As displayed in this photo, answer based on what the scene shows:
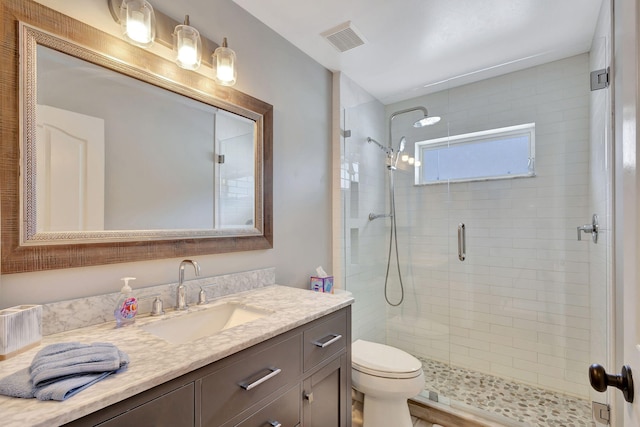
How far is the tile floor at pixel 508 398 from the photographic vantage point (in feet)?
6.17

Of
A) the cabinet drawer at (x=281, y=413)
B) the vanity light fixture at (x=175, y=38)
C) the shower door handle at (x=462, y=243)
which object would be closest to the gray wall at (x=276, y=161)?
the vanity light fixture at (x=175, y=38)

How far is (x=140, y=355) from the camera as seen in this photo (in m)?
0.82

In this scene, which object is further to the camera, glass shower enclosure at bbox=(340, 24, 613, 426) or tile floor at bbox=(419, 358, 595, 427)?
glass shower enclosure at bbox=(340, 24, 613, 426)

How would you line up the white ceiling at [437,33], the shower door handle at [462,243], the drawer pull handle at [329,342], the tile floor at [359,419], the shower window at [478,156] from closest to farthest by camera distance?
the drawer pull handle at [329,342], the white ceiling at [437,33], the tile floor at [359,419], the shower window at [478,156], the shower door handle at [462,243]

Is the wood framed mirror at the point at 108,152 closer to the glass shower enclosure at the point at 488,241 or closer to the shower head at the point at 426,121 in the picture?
the glass shower enclosure at the point at 488,241

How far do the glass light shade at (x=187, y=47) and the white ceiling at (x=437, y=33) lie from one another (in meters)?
0.49

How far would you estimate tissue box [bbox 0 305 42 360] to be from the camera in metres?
0.78

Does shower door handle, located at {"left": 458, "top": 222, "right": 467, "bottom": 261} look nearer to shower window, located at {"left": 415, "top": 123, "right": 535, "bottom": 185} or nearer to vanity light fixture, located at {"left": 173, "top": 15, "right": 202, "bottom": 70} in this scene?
shower window, located at {"left": 415, "top": 123, "right": 535, "bottom": 185}

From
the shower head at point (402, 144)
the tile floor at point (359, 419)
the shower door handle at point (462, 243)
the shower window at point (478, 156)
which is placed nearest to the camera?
the tile floor at point (359, 419)

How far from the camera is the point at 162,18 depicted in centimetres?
128

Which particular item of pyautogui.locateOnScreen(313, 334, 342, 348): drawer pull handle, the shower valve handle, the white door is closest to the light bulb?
the white door

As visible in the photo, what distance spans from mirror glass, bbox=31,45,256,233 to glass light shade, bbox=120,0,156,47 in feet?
0.50

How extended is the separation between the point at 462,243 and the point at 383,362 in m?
1.21

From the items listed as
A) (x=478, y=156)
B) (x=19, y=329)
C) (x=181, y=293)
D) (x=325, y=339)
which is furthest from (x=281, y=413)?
(x=478, y=156)
